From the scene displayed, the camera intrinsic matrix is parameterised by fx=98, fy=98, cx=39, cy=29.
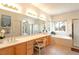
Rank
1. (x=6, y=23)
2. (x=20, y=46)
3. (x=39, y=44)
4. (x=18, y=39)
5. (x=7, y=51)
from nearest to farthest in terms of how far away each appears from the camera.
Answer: (x=7, y=51) < (x=6, y=23) < (x=20, y=46) < (x=18, y=39) < (x=39, y=44)

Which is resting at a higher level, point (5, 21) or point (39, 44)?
point (5, 21)

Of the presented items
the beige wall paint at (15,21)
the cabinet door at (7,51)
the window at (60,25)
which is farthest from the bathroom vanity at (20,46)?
the window at (60,25)

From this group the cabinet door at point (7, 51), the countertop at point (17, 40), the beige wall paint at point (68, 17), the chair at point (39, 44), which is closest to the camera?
the cabinet door at point (7, 51)

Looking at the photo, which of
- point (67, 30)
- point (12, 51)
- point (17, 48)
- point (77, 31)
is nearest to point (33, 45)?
point (17, 48)

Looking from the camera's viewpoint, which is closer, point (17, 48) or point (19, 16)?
point (17, 48)

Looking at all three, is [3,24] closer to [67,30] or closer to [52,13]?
[52,13]

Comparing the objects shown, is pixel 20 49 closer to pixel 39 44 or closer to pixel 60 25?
pixel 39 44

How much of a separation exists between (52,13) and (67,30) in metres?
0.54

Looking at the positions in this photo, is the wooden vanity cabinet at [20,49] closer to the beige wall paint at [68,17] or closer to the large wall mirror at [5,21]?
the large wall mirror at [5,21]

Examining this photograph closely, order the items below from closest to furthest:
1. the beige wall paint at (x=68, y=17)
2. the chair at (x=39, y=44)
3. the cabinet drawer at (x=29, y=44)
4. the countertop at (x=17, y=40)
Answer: the countertop at (x=17, y=40) < the beige wall paint at (x=68, y=17) < the cabinet drawer at (x=29, y=44) < the chair at (x=39, y=44)

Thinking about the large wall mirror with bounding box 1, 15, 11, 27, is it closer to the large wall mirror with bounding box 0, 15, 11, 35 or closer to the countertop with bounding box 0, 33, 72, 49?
the large wall mirror with bounding box 0, 15, 11, 35

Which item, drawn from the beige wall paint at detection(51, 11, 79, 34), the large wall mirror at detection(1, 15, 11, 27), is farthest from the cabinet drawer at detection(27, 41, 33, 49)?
the beige wall paint at detection(51, 11, 79, 34)

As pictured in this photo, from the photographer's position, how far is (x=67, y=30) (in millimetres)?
2334

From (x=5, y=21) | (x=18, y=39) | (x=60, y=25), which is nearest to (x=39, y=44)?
(x=18, y=39)
